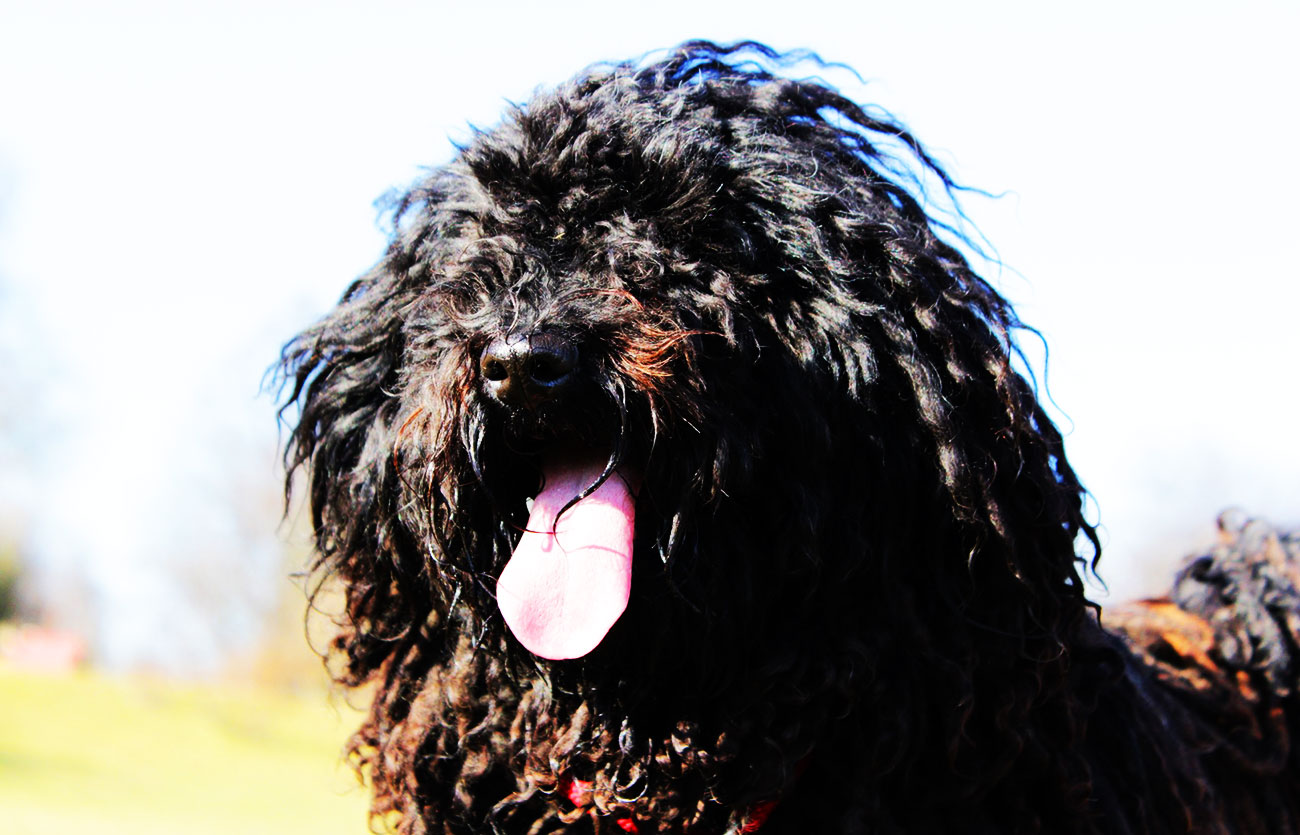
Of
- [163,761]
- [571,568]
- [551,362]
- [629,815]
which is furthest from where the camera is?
[163,761]

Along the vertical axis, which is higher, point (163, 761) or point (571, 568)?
point (163, 761)

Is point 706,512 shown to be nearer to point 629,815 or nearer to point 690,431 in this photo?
point 690,431

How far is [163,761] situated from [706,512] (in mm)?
21247

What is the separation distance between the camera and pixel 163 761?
21094 millimetres

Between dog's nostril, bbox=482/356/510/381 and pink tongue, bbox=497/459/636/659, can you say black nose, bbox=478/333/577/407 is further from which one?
pink tongue, bbox=497/459/636/659

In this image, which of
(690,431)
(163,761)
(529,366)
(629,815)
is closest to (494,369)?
(529,366)

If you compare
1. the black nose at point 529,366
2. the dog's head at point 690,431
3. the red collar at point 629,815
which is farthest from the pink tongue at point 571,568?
the red collar at point 629,815

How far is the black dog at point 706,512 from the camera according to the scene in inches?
98.2

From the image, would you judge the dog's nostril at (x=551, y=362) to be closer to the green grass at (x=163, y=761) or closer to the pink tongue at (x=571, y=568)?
the pink tongue at (x=571, y=568)

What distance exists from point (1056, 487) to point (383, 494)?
1.54m

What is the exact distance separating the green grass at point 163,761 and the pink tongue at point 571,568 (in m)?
8.89

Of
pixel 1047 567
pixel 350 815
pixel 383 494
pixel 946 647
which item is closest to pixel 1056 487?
pixel 1047 567

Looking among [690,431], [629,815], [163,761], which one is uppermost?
[163,761]

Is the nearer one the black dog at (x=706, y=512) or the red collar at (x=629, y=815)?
the black dog at (x=706, y=512)
